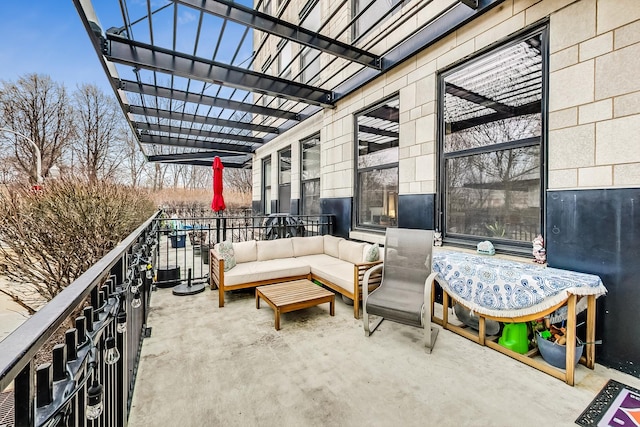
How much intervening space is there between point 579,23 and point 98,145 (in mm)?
20478

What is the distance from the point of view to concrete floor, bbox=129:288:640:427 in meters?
1.93

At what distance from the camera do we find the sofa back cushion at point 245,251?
14.9ft

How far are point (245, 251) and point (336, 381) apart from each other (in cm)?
274

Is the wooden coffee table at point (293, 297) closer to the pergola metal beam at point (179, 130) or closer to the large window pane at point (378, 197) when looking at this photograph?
the large window pane at point (378, 197)

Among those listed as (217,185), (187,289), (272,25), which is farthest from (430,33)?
(187,289)

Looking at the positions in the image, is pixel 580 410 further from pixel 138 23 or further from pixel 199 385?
pixel 138 23

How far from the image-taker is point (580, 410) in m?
2.00

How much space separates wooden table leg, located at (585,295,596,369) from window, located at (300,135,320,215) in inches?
211

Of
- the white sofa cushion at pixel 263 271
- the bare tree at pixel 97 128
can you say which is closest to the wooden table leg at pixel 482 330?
the white sofa cushion at pixel 263 271

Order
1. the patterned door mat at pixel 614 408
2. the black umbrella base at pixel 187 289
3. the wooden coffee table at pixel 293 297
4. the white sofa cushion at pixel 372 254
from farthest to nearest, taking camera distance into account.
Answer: the black umbrella base at pixel 187 289
the white sofa cushion at pixel 372 254
the wooden coffee table at pixel 293 297
the patterned door mat at pixel 614 408

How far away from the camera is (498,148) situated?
3.35m

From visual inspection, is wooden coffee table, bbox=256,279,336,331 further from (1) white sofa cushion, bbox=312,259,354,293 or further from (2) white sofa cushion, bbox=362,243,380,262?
(2) white sofa cushion, bbox=362,243,380,262

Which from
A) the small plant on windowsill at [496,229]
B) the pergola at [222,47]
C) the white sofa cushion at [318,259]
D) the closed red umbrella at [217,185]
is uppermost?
the pergola at [222,47]

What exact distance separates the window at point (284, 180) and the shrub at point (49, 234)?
4861 mm
